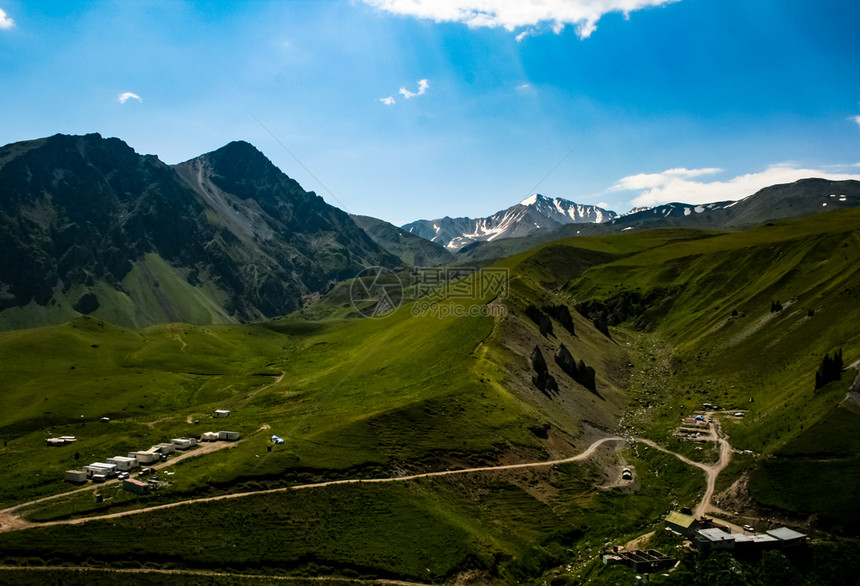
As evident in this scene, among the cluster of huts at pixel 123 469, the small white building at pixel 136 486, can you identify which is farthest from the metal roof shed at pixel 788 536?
the cluster of huts at pixel 123 469

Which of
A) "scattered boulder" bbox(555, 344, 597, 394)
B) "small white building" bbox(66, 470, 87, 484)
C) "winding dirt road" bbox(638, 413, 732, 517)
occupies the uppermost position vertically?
"scattered boulder" bbox(555, 344, 597, 394)

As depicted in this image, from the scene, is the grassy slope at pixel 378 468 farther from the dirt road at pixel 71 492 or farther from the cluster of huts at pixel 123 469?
the dirt road at pixel 71 492

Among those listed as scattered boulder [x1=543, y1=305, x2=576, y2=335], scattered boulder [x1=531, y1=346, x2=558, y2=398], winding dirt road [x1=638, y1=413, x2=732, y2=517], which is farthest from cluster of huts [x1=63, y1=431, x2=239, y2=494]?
scattered boulder [x1=543, y1=305, x2=576, y2=335]

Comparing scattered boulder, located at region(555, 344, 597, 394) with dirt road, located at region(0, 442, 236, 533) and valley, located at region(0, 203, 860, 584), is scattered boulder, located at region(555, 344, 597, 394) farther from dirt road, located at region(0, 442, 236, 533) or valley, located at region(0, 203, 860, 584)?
dirt road, located at region(0, 442, 236, 533)

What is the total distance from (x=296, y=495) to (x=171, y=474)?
1733cm

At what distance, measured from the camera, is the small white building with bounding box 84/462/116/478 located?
7225 cm

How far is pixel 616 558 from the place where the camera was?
Result: 58000 mm

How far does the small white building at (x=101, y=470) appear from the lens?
72250mm

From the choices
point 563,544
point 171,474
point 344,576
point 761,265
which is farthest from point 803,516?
point 761,265

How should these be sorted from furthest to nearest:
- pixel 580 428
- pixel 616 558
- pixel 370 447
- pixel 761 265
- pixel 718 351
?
pixel 761 265 < pixel 718 351 < pixel 580 428 < pixel 370 447 < pixel 616 558

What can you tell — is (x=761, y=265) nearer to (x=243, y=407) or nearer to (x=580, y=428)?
(x=580, y=428)

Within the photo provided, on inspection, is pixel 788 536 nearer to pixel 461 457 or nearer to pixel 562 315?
pixel 461 457

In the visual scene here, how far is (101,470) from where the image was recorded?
72.7 meters

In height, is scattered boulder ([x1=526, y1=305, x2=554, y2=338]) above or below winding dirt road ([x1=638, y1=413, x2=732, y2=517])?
above
